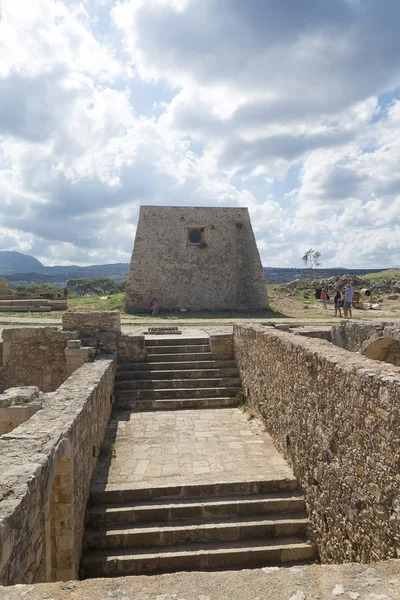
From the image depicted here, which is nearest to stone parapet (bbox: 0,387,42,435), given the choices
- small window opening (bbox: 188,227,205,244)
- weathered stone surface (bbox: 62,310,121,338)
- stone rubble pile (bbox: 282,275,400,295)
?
weathered stone surface (bbox: 62,310,121,338)

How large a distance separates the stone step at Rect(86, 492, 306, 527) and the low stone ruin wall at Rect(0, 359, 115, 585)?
335 millimetres

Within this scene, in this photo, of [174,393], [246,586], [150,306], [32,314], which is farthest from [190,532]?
[150,306]

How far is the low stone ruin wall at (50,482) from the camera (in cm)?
286

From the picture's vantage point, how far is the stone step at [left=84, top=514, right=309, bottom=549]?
530 centimetres

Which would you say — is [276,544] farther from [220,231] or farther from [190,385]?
[220,231]

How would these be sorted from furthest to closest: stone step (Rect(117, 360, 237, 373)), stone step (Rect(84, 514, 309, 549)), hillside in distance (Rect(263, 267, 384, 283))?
hillside in distance (Rect(263, 267, 384, 283))
stone step (Rect(117, 360, 237, 373))
stone step (Rect(84, 514, 309, 549))

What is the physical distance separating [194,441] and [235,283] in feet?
57.6

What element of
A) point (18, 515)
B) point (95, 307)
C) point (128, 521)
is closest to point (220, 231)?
point (95, 307)

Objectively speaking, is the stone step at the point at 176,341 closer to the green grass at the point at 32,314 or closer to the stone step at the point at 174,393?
the stone step at the point at 174,393

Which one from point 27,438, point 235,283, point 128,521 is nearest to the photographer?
point 27,438

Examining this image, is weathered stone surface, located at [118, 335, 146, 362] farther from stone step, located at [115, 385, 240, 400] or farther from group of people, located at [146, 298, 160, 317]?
group of people, located at [146, 298, 160, 317]

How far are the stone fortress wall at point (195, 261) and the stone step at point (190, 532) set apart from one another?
58.7 ft

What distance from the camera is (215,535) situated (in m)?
5.39

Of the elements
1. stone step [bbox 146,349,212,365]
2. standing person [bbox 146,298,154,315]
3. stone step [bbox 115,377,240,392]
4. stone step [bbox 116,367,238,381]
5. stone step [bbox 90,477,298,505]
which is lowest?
stone step [bbox 90,477,298,505]
